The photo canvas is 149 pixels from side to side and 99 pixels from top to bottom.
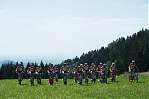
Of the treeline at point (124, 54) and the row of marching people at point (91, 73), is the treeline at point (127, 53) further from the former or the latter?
the row of marching people at point (91, 73)

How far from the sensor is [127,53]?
130750 mm

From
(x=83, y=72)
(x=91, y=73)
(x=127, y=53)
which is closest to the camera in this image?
(x=83, y=72)

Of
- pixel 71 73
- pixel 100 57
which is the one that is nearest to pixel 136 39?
pixel 100 57

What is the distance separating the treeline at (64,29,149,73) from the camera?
405 ft

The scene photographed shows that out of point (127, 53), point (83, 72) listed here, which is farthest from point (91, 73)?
point (127, 53)

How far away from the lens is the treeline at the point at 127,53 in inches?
4864

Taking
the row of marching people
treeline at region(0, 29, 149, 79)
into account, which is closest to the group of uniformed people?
the row of marching people

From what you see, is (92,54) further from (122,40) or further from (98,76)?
(98,76)

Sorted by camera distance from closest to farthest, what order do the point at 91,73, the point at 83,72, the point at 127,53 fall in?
the point at 83,72 < the point at 91,73 < the point at 127,53

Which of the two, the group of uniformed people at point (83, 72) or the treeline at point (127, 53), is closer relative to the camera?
the group of uniformed people at point (83, 72)

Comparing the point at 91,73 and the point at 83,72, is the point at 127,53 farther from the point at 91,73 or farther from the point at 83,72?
the point at 83,72

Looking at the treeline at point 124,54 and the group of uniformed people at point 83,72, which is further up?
the treeline at point 124,54

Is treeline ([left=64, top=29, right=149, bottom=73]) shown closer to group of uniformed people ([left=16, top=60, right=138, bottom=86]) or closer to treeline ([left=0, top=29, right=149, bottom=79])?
treeline ([left=0, top=29, right=149, bottom=79])

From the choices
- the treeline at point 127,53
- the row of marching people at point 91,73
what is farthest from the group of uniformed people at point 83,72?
the treeline at point 127,53
